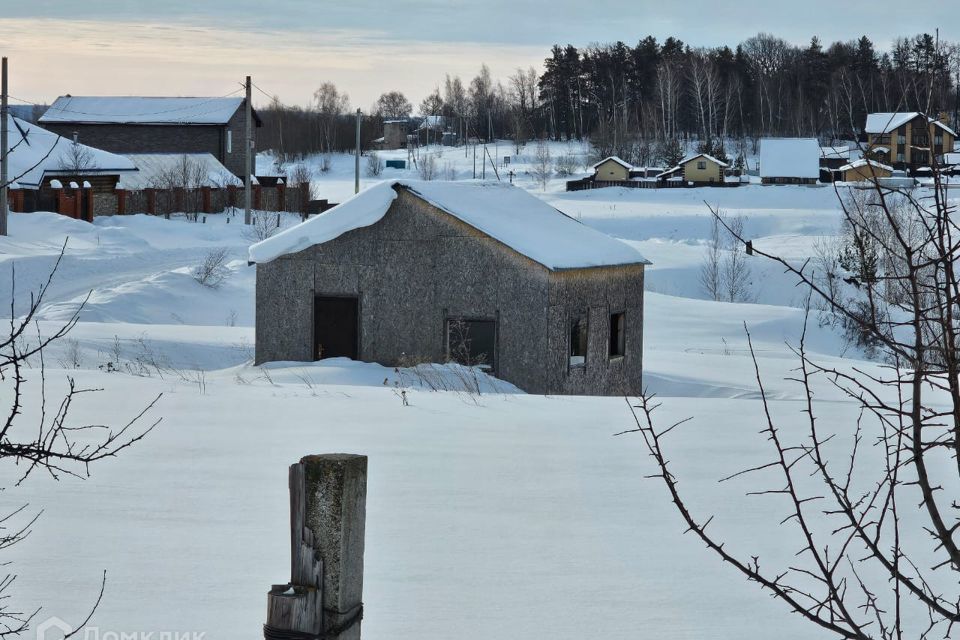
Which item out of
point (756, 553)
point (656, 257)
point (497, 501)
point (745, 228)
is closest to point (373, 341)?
point (497, 501)

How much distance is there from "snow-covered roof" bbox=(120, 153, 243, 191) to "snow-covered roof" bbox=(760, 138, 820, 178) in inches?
1599

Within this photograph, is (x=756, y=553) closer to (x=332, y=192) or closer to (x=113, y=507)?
(x=113, y=507)

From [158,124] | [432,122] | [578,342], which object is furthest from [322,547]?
[432,122]

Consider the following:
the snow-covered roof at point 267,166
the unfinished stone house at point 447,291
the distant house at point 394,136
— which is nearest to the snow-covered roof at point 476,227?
the unfinished stone house at point 447,291

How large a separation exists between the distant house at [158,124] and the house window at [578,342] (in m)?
49.4

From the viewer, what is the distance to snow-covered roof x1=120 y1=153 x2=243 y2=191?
5344 cm

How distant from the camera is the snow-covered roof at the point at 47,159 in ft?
135

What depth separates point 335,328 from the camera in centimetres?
1709

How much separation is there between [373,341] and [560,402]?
5643 mm

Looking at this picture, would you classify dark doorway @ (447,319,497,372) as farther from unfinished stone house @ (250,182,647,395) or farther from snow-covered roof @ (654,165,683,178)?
snow-covered roof @ (654,165,683,178)

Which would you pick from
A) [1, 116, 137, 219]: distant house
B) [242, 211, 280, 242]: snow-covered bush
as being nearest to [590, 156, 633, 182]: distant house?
[242, 211, 280, 242]: snow-covered bush

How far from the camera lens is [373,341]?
16.7 metres

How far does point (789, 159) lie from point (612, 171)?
45.1 feet

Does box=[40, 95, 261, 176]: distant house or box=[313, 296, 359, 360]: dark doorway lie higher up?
box=[40, 95, 261, 176]: distant house
